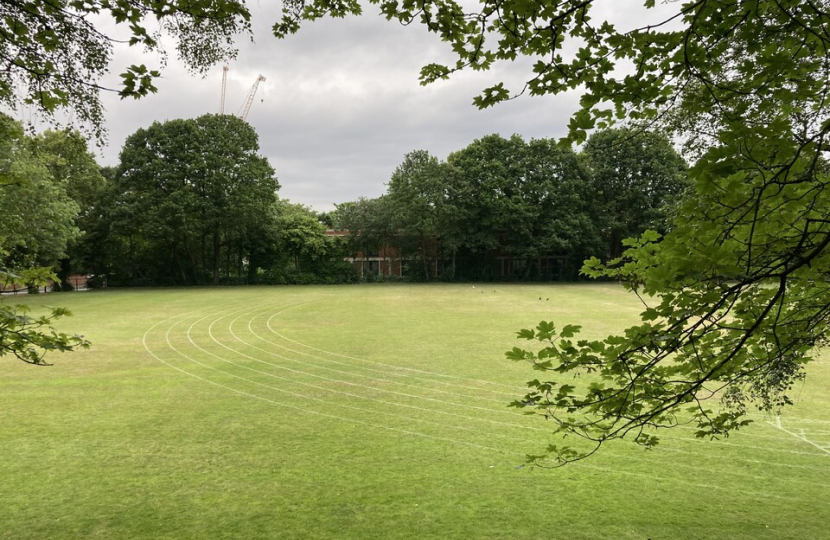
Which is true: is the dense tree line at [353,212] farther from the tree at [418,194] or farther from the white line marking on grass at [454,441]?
the white line marking on grass at [454,441]

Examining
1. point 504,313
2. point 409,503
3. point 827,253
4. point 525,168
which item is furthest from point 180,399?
point 525,168

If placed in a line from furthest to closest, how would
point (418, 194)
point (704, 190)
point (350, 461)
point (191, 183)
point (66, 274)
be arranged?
point (418, 194), point (66, 274), point (191, 183), point (350, 461), point (704, 190)

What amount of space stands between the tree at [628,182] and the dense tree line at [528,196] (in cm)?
8

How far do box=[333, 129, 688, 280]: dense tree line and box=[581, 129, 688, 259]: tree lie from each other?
8cm

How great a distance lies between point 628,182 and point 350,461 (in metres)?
38.3

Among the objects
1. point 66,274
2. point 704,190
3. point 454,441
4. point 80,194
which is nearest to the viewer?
point 704,190

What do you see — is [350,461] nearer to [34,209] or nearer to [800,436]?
[800,436]

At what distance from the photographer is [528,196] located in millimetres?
39000

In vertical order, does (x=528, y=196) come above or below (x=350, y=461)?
above

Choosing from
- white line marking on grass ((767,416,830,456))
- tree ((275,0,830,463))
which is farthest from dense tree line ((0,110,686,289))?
tree ((275,0,830,463))

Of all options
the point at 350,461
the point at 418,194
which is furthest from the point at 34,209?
the point at 350,461

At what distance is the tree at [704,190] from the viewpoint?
2.22 m

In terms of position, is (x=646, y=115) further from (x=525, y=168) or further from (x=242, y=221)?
(x=525, y=168)

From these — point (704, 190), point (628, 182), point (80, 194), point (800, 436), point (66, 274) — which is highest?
point (628, 182)
